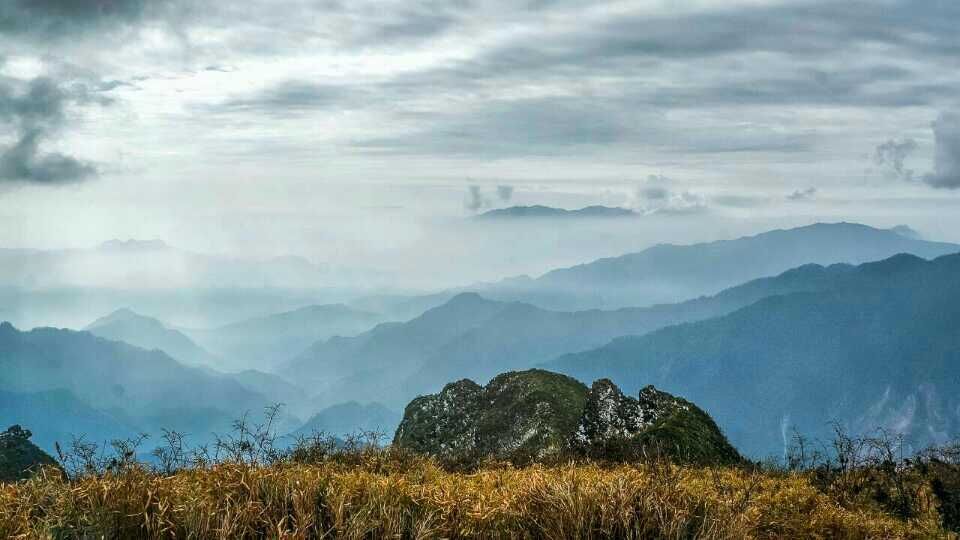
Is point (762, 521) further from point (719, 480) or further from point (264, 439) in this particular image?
point (264, 439)

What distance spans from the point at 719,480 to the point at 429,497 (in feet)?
24.1

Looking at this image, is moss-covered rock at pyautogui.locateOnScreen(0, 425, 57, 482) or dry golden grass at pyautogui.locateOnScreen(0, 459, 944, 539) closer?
dry golden grass at pyautogui.locateOnScreen(0, 459, 944, 539)

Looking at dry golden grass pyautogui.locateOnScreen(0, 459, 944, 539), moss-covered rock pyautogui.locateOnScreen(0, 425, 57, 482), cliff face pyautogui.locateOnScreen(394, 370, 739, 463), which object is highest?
dry golden grass pyautogui.locateOnScreen(0, 459, 944, 539)

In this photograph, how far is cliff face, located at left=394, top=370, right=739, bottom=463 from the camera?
26.1m

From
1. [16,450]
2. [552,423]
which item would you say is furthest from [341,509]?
[16,450]

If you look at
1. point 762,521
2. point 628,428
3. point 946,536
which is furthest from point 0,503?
point 628,428

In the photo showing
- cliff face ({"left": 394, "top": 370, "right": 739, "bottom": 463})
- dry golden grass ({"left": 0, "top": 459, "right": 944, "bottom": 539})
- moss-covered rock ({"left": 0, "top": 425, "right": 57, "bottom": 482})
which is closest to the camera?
dry golden grass ({"left": 0, "top": 459, "right": 944, "bottom": 539})

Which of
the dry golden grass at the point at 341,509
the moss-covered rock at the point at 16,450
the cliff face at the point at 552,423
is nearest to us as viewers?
the dry golden grass at the point at 341,509

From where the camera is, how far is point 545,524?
9.22 meters

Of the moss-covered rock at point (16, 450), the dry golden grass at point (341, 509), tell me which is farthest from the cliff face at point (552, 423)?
the moss-covered rock at point (16, 450)

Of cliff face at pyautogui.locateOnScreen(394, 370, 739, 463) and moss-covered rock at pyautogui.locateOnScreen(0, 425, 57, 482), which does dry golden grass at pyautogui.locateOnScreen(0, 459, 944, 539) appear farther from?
moss-covered rock at pyautogui.locateOnScreen(0, 425, 57, 482)

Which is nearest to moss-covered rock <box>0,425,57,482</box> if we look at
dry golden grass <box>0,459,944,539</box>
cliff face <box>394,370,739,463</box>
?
cliff face <box>394,370,739,463</box>

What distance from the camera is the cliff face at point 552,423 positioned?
26081 mm

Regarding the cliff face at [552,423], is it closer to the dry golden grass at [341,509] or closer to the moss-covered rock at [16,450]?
the dry golden grass at [341,509]
